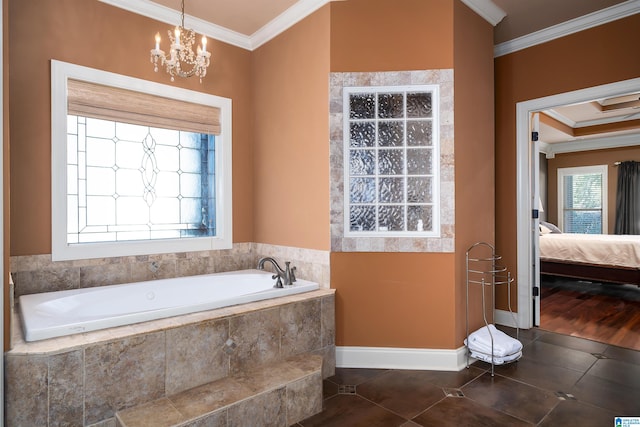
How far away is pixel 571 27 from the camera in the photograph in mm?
3127

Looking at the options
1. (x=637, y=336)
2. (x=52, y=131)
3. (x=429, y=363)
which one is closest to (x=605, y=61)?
(x=637, y=336)

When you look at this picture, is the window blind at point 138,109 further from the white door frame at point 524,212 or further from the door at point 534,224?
the door at point 534,224

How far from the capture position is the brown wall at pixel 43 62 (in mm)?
2391

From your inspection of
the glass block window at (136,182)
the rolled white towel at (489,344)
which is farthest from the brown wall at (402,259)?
the glass block window at (136,182)

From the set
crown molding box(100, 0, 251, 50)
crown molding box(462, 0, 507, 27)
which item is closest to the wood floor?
crown molding box(462, 0, 507, 27)

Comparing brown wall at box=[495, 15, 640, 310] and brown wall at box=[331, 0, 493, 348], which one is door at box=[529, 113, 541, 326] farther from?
brown wall at box=[331, 0, 493, 348]

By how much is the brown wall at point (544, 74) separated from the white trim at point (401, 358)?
1.39 meters

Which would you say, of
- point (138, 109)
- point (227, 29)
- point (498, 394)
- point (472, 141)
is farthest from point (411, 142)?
point (138, 109)

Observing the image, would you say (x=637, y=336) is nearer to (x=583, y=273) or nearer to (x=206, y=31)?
(x=583, y=273)

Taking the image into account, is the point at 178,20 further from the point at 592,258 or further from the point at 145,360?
the point at 592,258

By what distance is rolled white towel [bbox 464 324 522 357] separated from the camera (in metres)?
2.58

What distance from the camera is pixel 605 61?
9.80 feet

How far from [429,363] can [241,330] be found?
1.40 m

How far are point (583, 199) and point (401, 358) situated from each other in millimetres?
7084
